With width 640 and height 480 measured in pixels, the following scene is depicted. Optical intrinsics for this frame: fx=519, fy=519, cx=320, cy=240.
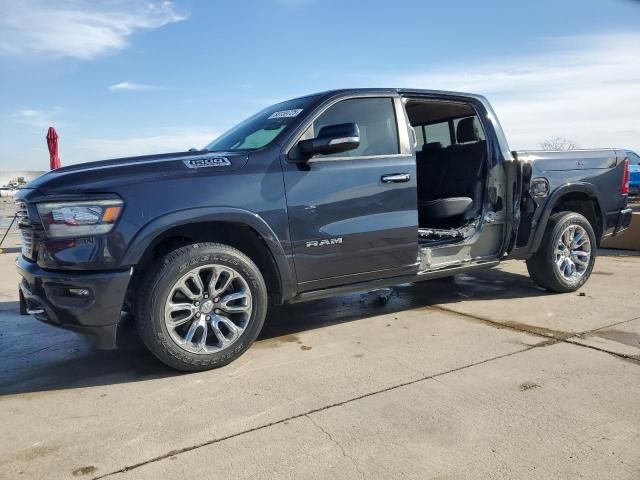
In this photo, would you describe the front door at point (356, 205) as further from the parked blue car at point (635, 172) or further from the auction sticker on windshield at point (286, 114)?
the parked blue car at point (635, 172)

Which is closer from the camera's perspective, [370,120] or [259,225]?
[259,225]

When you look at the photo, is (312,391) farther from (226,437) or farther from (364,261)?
(364,261)

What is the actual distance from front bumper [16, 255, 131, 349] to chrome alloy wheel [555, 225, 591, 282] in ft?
13.7

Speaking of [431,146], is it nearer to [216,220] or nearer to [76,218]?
[216,220]

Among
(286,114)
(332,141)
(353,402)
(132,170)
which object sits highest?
(286,114)

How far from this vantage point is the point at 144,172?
328 cm

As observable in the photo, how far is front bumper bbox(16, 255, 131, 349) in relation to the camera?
3.12m

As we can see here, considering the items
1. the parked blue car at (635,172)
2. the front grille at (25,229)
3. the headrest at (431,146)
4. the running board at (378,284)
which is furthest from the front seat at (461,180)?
the parked blue car at (635,172)

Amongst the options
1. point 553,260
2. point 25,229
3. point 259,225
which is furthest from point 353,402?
point 553,260

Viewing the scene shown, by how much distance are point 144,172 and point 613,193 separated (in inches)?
192

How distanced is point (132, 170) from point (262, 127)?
130 centimetres

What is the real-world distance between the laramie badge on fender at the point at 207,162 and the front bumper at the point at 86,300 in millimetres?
809

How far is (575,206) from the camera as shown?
569 centimetres

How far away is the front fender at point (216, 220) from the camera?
10.5 ft
